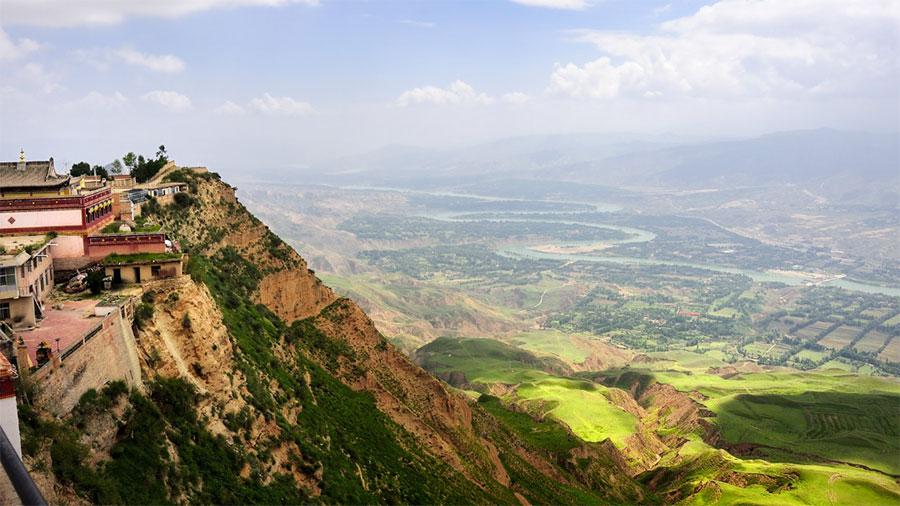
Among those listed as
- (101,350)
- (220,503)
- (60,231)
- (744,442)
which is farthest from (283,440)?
(744,442)

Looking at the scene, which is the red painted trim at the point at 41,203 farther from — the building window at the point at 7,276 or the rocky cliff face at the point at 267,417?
the building window at the point at 7,276

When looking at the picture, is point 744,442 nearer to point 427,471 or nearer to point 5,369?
point 427,471

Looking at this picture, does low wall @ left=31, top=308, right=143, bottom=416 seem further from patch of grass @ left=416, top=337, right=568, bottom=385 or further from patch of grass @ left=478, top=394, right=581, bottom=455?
patch of grass @ left=416, top=337, right=568, bottom=385

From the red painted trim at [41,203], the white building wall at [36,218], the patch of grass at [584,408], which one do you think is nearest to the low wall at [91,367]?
the white building wall at [36,218]

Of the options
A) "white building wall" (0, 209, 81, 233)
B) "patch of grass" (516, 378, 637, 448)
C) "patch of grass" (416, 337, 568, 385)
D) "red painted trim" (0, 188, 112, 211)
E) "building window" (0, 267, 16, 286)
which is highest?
"red painted trim" (0, 188, 112, 211)

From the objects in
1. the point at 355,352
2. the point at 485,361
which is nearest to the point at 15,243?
the point at 355,352

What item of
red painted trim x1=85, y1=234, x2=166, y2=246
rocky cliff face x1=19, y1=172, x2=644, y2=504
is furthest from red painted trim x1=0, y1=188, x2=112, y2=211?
rocky cliff face x1=19, y1=172, x2=644, y2=504
